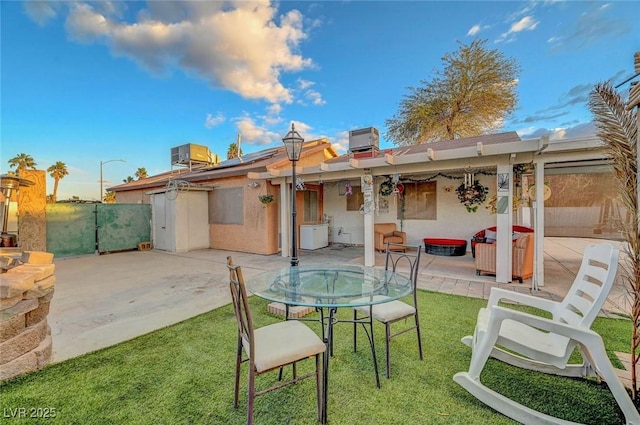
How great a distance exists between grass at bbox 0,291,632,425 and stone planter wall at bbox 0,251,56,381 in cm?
12

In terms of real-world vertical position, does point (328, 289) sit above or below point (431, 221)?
below

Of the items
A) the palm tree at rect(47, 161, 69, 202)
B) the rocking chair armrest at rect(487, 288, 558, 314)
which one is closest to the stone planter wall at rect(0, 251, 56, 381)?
the rocking chair armrest at rect(487, 288, 558, 314)

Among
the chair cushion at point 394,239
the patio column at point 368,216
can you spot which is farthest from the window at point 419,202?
the patio column at point 368,216

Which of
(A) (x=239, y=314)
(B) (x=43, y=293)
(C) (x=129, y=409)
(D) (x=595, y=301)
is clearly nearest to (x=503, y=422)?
(D) (x=595, y=301)

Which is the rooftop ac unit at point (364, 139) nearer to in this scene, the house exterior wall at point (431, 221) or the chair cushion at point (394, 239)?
the house exterior wall at point (431, 221)

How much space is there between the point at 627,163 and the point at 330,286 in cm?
224

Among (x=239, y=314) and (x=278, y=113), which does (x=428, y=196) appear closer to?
(x=278, y=113)

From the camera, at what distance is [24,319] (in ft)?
7.39

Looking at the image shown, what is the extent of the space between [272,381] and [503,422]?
1.65 metres

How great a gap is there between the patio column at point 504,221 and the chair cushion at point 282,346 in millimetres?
4522

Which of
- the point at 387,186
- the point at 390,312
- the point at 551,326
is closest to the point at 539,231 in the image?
the point at 551,326

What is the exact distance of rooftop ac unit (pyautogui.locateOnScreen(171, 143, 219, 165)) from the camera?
483 inches

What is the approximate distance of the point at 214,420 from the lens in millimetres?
1783

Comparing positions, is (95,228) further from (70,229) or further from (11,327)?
(11,327)
